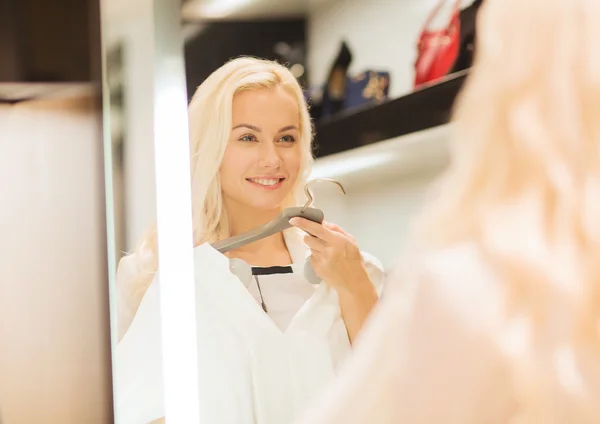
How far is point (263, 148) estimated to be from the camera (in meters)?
1.29

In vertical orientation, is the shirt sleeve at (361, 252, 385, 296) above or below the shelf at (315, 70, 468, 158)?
below

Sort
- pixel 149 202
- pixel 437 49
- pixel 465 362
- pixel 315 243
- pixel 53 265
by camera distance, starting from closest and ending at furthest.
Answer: pixel 465 362 < pixel 437 49 < pixel 315 243 < pixel 149 202 < pixel 53 265

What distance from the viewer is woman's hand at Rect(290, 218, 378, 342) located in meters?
1.17

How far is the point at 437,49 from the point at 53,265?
107cm

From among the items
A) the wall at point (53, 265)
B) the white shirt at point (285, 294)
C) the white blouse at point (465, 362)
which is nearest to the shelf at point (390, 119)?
the white shirt at point (285, 294)

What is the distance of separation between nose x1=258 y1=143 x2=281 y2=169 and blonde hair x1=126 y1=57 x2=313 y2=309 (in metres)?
0.05

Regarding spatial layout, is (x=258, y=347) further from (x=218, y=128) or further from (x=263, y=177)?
(x=218, y=128)

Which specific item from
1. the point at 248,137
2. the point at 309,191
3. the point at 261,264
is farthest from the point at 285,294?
the point at 248,137

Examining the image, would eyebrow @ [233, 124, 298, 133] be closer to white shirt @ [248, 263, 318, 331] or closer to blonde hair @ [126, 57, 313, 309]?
blonde hair @ [126, 57, 313, 309]

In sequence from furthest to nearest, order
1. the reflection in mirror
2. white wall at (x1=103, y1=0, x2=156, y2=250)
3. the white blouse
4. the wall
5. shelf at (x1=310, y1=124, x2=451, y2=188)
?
the wall < white wall at (x1=103, y1=0, x2=156, y2=250) < the reflection in mirror < shelf at (x1=310, y1=124, x2=451, y2=188) < the white blouse

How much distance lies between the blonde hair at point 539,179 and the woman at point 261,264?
1.04 feet

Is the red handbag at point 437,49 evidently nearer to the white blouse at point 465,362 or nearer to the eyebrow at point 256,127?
the eyebrow at point 256,127

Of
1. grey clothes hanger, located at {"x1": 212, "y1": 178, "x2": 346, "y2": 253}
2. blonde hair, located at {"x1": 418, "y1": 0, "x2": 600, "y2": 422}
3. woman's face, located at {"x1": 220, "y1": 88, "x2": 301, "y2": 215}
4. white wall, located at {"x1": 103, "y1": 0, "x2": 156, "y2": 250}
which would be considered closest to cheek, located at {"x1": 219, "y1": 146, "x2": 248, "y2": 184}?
woman's face, located at {"x1": 220, "y1": 88, "x2": 301, "y2": 215}

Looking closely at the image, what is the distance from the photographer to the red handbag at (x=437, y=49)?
1.11 metres
